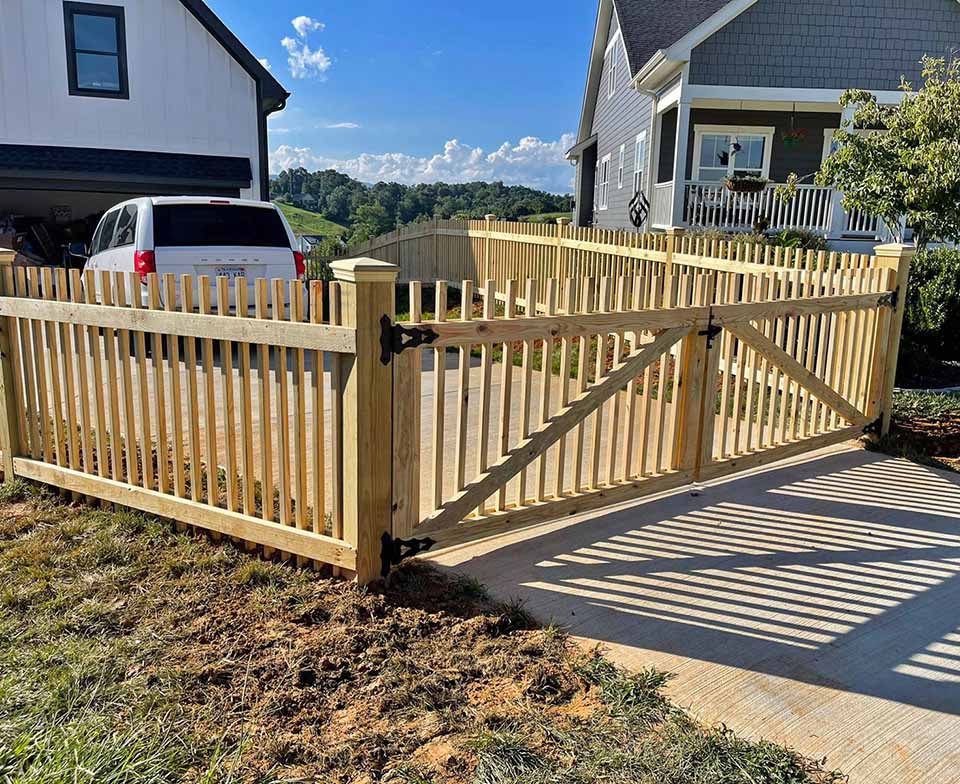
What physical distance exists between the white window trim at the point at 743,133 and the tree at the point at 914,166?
814cm

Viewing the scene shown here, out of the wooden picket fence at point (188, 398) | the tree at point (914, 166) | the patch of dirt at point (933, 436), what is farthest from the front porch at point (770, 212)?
the wooden picket fence at point (188, 398)

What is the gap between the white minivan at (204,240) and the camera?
27.3 feet

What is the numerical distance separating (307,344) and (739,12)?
50.6 feet

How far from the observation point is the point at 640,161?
2012 cm

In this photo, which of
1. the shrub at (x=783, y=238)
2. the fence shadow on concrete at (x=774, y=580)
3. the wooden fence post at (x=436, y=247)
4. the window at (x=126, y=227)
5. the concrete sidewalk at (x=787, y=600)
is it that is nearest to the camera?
the concrete sidewalk at (x=787, y=600)

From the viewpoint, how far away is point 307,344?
3748 millimetres

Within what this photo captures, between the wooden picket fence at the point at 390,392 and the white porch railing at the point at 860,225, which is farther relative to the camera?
the white porch railing at the point at 860,225

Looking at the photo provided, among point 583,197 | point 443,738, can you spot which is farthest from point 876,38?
point 443,738

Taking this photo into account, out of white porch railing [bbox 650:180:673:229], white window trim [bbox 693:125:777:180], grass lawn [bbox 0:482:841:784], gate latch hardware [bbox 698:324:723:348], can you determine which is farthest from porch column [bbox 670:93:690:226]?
grass lawn [bbox 0:482:841:784]

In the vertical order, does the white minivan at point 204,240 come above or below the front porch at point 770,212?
below

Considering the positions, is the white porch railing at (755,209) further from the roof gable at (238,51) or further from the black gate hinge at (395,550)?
the black gate hinge at (395,550)

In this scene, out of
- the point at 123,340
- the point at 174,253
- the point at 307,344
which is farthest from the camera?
the point at 174,253

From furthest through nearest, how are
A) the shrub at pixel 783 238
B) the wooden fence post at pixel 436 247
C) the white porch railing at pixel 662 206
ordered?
the wooden fence post at pixel 436 247
the white porch railing at pixel 662 206
the shrub at pixel 783 238

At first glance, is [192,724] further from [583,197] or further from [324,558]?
[583,197]
